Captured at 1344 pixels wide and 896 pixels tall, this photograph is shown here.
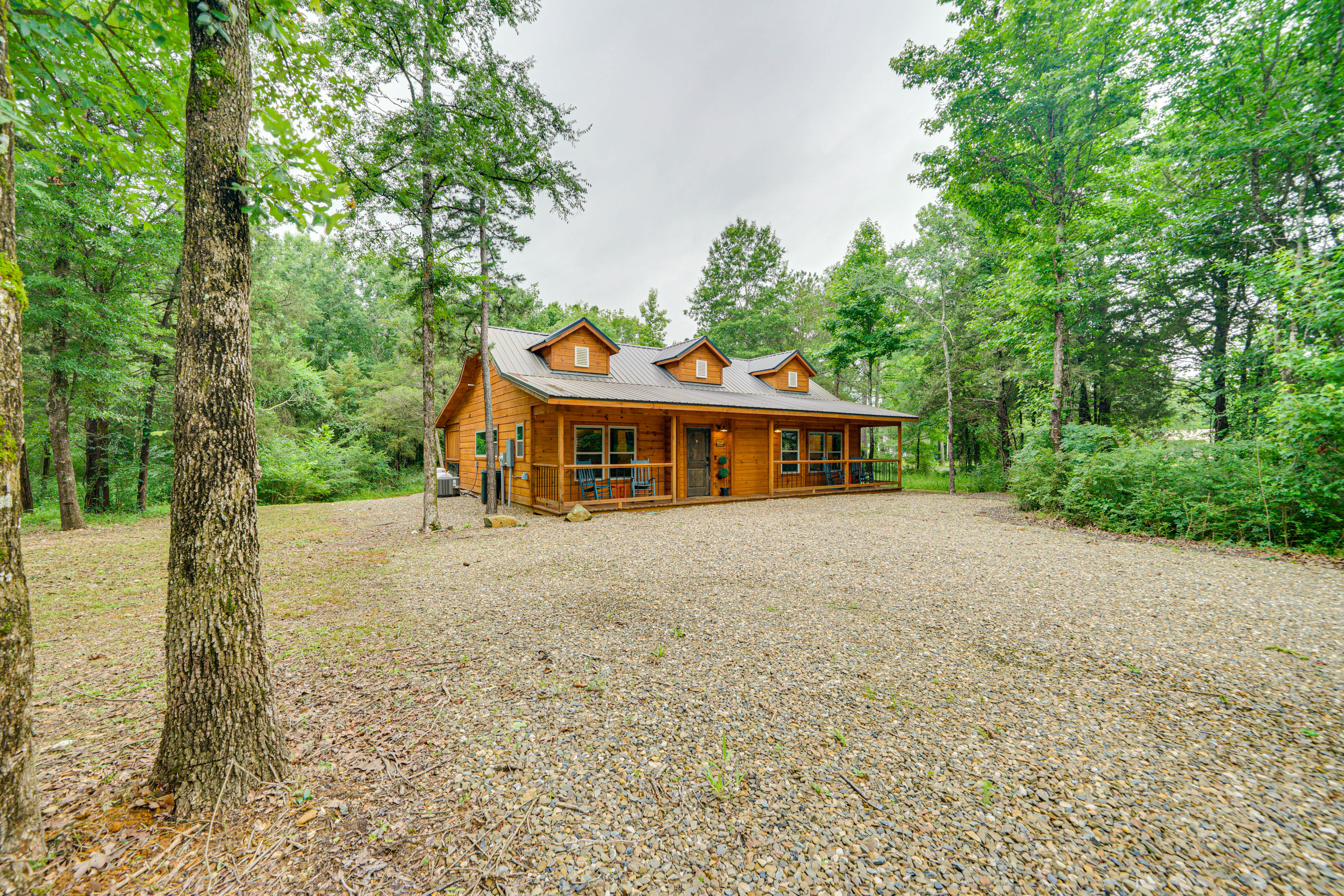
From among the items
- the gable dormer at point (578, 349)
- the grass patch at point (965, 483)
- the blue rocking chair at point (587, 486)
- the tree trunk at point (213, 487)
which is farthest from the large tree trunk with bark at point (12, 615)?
the grass patch at point (965, 483)

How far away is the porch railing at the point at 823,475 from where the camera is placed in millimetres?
14109

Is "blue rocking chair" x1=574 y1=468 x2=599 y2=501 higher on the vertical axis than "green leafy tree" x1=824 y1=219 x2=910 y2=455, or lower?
lower

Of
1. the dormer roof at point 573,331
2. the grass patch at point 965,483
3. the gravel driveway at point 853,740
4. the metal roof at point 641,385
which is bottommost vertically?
the gravel driveway at point 853,740

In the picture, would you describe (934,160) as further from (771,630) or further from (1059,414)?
(771,630)

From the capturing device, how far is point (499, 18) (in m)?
7.79

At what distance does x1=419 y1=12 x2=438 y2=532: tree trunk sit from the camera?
7477 mm

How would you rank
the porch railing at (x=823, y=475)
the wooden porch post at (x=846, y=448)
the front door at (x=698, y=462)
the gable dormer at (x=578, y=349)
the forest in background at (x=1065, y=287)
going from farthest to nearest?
the wooden porch post at (x=846, y=448) < the porch railing at (x=823, y=475) < the front door at (x=698, y=462) < the gable dormer at (x=578, y=349) < the forest in background at (x=1065, y=287)

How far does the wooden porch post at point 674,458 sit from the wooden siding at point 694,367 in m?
3.53

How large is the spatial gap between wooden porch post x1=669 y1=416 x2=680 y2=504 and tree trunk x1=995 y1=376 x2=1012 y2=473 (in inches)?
504

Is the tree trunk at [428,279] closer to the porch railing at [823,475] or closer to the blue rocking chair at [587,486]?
the blue rocking chair at [587,486]

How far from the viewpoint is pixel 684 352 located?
14.5 metres

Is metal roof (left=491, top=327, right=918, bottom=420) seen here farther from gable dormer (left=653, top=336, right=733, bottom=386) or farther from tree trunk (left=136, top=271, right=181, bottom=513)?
tree trunk (left=136, top=271, right=181, bottom=513)

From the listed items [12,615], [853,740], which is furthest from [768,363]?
[12,615]

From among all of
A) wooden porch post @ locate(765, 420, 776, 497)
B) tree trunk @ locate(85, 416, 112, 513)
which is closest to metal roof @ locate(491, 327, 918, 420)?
wooden porch post @ locate(765, 420, 776, 497)
